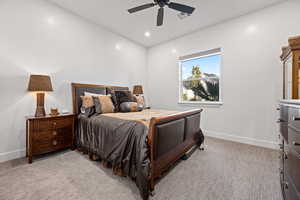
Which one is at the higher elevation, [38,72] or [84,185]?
[38,72]

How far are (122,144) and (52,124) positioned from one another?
1.49 meters

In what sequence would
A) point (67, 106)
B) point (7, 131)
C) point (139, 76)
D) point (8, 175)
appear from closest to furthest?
1. point (8, 175)
2. point (7, 131)
3. point (67, 106)
4. point (139, 76)

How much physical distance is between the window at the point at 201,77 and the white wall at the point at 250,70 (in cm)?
A: 23

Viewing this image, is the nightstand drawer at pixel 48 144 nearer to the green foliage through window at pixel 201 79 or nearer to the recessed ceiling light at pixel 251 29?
the green foliage through window at pixel 201 79

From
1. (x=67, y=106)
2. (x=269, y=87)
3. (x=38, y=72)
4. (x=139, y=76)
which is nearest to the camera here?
(x=38, y=72)

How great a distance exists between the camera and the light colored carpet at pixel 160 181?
1434 mm

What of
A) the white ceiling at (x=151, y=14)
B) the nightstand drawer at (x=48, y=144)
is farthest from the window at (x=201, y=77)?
the nightstand drawer at (x=48, y=144)

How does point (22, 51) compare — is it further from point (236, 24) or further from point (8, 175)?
Result: point (236, 24)

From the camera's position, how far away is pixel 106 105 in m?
2.73

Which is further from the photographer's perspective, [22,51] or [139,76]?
[139,76]

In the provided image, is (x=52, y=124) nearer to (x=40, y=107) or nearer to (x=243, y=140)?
(x=40, y=107)

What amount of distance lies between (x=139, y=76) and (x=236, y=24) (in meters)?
3.06

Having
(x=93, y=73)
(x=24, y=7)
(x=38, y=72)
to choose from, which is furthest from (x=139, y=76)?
(x=24, y=7)

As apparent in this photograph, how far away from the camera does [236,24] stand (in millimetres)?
3090
